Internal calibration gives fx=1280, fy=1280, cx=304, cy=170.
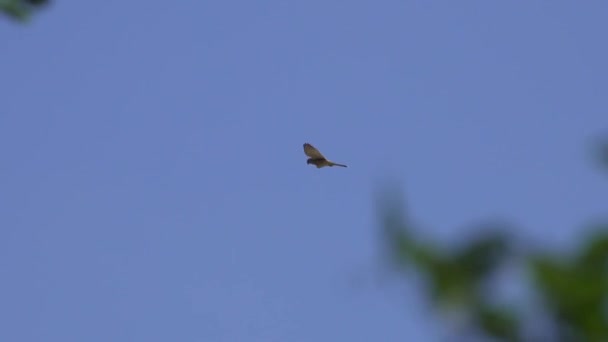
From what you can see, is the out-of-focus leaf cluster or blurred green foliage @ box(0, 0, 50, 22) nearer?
the out-of-focus leaf cluster

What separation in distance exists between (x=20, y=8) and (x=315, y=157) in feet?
10.8

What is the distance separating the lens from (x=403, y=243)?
183 inches

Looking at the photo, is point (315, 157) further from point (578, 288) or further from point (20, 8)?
point (578, 288)

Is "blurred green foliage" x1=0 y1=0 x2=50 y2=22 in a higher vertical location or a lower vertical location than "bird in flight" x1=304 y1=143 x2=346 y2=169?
higher

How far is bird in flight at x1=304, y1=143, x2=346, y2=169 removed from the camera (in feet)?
39.9

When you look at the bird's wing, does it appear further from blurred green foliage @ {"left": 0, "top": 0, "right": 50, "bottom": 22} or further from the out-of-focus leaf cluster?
the out-of-focus leaf cluster

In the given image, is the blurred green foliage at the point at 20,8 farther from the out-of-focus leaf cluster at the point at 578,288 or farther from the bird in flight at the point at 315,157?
the out-of-focus leaf cluster at the point at 578,288

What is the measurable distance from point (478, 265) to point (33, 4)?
29.6 ft

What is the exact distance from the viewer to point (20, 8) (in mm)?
12688

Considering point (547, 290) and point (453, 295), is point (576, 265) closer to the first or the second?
point (547, 290)

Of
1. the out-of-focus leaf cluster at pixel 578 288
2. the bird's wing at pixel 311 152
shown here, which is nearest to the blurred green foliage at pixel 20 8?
the bird's wing at pixel 311 152

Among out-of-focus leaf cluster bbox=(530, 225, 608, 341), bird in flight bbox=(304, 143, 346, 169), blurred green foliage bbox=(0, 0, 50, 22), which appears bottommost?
out-of-focus leaf cluster bbox=(530, 225, 608, 341)

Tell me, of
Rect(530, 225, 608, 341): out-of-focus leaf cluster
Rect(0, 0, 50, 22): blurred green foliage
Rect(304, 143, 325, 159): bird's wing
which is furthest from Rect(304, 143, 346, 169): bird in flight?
Rect(530, 225, 608, 341): out-of-focus leaf cluster

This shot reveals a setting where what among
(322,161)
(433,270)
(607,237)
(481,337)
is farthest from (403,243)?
(322,161)
